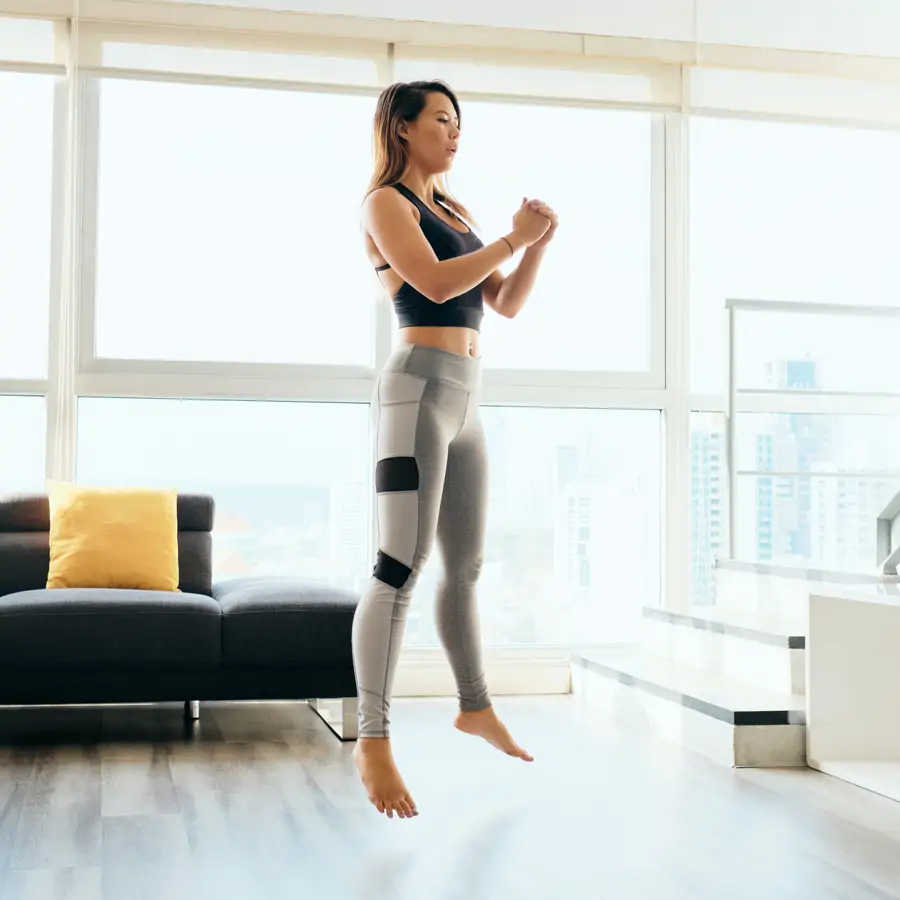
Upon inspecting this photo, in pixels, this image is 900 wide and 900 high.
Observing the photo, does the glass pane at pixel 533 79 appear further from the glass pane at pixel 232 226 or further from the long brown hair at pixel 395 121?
the long brown hair at pixel 395 121

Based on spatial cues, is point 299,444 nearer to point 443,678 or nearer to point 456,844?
point 443,678

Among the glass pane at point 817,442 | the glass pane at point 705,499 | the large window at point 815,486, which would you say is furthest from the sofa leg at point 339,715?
the glass pane at point 817,442

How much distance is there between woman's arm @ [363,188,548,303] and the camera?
2.31 metres

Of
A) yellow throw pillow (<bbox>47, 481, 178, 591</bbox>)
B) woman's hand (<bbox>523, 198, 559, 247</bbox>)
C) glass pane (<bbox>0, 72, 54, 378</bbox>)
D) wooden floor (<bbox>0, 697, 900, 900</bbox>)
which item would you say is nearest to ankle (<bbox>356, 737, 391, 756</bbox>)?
wooden floor (<bbox>0, 697, 900, 900</bbox>)

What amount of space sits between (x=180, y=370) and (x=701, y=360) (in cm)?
209

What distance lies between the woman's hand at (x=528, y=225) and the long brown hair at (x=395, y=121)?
0.30m

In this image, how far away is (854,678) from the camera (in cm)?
312

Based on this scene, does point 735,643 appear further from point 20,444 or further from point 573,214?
point 20,444

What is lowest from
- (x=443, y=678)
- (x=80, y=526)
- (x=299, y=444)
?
(x=443, y=678)

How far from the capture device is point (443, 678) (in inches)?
180

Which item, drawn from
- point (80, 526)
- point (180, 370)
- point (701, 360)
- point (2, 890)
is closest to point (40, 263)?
point (180, 370)

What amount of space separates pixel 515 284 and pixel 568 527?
7.84 feet

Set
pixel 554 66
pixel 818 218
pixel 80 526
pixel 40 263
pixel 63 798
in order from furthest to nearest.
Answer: pixel 818 218
pixel 554 66
pixel 40 263
pixel 80 526
pixel 63 798

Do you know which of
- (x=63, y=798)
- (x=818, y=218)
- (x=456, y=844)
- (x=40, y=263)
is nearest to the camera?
(x=456, y=844)
